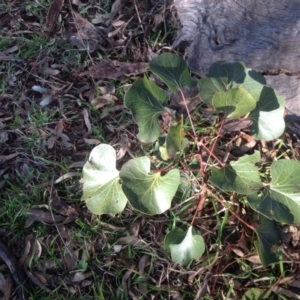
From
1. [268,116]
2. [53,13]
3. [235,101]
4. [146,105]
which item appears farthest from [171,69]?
[53,13]

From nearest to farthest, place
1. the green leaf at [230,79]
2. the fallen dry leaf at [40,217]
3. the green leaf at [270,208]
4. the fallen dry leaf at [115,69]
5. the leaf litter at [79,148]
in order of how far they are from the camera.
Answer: the green leaf at [270,208] < the green leaf at [230,79] < the leaf litter at [79,148] < the fallen dry leaf at [40,217] < the fallen dry leaf at [115,69]

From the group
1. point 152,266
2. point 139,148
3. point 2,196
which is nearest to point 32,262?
point 2,196

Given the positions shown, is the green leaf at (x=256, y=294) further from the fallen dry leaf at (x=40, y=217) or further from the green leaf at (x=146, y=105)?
the fallen dry leaf at (x=40, y=217)

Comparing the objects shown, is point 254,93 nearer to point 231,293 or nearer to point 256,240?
point 256,240

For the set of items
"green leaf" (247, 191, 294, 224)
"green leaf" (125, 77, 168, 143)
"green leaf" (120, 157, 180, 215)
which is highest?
"green leaf" (125, 77, 168, 143)

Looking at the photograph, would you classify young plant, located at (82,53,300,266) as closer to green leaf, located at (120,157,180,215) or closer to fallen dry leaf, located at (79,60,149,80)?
green leaf, located at (120,157,180,215)

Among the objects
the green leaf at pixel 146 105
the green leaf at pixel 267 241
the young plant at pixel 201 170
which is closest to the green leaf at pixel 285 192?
the young plant at pixel 201 170

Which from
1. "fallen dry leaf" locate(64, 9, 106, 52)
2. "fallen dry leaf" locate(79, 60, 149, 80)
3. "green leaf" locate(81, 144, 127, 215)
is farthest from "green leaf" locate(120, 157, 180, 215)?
"fallen dry leaf" locate(64, 9, 106, 52)
